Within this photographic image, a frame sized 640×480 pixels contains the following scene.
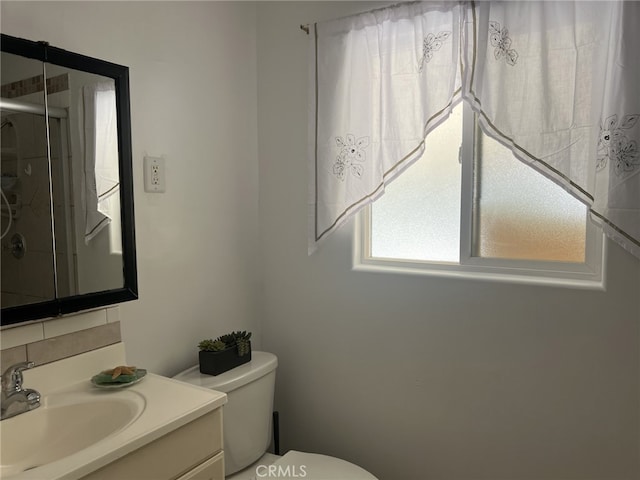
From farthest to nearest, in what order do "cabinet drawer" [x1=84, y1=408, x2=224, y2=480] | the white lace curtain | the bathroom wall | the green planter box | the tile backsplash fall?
the green planter box < the bathroom wall < the white lace curtain < the tile backsplash < "cabinet drawer" [x1=84, y1=408, x2=224, y2=480]

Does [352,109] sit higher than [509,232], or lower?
higher

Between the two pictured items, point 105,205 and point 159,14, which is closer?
point 105,205

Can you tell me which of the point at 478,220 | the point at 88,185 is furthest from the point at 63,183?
the point at 478,220

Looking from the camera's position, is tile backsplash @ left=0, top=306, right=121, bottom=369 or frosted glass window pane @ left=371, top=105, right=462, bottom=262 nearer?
tile backsplash @ left=0, top=306, right=121, bottom=369

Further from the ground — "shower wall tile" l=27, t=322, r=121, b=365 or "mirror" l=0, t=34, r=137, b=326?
"mirror" l=0, t=34, r=137, b=326

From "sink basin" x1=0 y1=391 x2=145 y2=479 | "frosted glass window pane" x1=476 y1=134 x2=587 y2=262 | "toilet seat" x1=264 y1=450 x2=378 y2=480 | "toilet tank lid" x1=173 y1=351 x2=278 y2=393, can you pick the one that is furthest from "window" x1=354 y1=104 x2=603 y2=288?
"sink basin" x1=0 y1=391 x2=145 y2=479

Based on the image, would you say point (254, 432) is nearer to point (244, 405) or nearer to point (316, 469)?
point (244, 405)

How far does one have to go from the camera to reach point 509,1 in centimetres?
161

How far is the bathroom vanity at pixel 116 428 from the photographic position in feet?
3.71

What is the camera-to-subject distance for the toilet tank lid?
1.73 meters

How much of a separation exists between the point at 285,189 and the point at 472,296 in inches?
35.8

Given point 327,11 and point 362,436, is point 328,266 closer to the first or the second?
point 362,436

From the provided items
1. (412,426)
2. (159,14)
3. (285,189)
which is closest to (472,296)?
(412,426)

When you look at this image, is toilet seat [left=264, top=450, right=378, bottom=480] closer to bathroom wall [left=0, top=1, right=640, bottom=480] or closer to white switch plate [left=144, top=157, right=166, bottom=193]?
bathroom wall [left=0, top=1, right=640, bottom=480]
